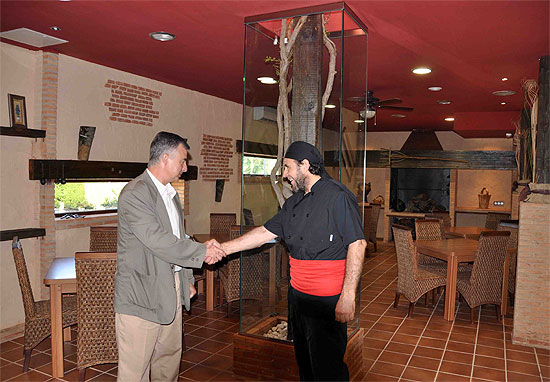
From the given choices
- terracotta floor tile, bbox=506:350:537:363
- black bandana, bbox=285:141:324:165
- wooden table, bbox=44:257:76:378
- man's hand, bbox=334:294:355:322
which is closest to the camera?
man's hand, bbox=334:294:355:322

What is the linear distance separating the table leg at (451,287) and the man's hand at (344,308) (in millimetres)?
3182

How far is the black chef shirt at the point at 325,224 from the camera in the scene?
94.4 inches

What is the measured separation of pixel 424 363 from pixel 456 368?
254 millimetres

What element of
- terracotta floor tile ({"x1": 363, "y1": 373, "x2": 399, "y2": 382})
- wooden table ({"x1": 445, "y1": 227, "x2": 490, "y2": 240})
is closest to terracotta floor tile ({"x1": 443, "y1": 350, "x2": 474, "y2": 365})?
terracotta floor tile ({"x1": 363, "y1": 373, "x2": 399, "y2": 382})

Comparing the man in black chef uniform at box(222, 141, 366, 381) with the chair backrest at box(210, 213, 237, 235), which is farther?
the chair backrest at box(210, 213, 237, 235)

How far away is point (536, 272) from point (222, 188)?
4734mm

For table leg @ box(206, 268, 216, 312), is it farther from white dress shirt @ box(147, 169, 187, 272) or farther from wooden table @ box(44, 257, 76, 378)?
white dress shirt @ box(147, 169, 187, 272)

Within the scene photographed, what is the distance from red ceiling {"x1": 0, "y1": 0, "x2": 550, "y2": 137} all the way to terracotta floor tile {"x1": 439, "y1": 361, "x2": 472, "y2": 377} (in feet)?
9.13

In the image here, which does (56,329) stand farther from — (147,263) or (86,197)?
(86,197)

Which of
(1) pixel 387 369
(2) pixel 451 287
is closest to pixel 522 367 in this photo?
(1) pixel 387 369

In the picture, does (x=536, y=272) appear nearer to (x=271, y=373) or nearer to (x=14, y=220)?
(x=271, y=373)

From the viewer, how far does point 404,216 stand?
10.7 meters

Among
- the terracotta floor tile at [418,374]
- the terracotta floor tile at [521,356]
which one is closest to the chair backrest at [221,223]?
the terracotta floor tile at [418,374]

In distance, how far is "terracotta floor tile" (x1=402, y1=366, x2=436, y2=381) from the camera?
3572mm
